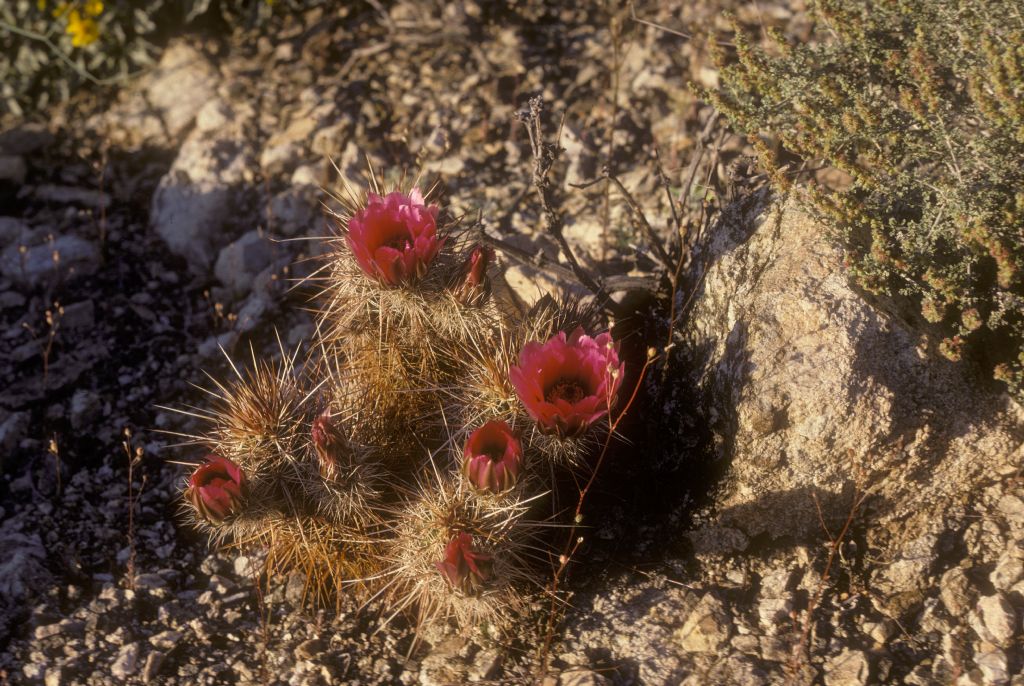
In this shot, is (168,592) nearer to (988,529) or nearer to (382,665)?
(382,665)

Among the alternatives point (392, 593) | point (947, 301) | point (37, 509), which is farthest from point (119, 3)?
point (947, 301)

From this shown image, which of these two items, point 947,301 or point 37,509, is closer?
point 947,301

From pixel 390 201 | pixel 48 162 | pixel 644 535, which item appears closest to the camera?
pixel 390 201

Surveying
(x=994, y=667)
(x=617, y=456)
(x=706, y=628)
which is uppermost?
(x=617, y=456)

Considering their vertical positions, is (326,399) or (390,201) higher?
(390,201)

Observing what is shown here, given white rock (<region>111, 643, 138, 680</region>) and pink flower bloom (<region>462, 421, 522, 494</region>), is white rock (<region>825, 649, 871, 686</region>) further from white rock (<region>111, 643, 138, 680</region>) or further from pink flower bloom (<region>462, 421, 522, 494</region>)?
white rock (<region>111, 643, 138, 680</region>)

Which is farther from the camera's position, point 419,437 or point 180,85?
point 180,85

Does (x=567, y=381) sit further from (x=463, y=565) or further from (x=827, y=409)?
(x=827, y=409)

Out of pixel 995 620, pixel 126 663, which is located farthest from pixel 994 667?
pixel 126 663
